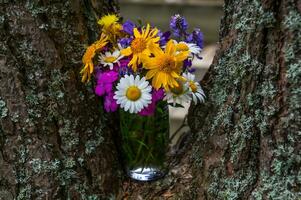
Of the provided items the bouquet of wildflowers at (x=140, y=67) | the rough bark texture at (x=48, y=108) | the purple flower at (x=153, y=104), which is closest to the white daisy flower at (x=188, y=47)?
the bouquet of wildflowers at (x=140, y=67)

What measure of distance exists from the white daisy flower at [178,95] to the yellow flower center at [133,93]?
68 millimetres

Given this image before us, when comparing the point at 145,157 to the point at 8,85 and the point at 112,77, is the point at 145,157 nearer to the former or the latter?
the point at 112,77

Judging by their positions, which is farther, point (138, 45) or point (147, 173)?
point (147, 173)

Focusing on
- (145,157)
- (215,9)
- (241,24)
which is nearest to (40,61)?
(145,157)

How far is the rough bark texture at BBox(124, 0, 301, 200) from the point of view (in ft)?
3.59

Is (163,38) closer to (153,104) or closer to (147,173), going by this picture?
(153,104)

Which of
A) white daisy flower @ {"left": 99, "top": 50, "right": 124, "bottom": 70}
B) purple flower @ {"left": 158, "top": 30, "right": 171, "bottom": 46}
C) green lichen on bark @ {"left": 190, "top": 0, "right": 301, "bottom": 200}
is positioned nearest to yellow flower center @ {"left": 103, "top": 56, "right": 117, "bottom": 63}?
white daisy flower @ {"left": 99, "top": 50, "right": 124, "bottom": 70}

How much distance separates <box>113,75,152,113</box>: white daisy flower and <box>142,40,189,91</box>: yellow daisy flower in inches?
1.3

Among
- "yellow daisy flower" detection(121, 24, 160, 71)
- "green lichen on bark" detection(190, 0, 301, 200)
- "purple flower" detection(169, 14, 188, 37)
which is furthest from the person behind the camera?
"purple flower" detection(169, 14, 188, 37)

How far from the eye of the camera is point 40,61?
1.27 metres

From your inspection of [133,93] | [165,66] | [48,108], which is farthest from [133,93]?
[48,108]

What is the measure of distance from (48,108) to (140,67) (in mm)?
246

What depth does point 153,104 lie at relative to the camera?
1250 mm

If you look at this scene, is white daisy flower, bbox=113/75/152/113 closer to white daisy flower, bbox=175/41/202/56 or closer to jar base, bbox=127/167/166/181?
white daisy flower, bbox=175/41/202/56
